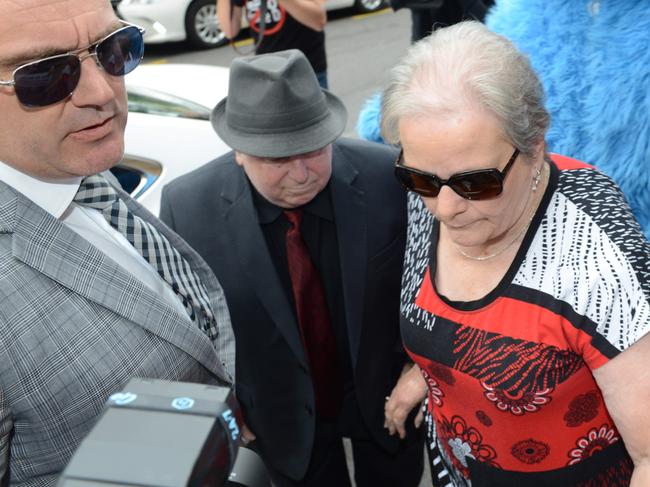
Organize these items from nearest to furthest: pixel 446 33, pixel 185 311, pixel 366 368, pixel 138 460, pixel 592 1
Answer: pixel 138 460
pixel 446 33
pixel 185 311
pixel 592 1
pixel 366 368

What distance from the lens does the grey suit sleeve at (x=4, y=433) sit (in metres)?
1.40

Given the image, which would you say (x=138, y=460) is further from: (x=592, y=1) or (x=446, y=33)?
(x=592, y=1)

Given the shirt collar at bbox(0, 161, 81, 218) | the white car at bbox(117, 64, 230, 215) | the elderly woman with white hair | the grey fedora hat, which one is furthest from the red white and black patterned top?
the white car at bbox(117, 64, 230, 215)

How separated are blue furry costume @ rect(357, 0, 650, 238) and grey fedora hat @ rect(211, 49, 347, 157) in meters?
0.69

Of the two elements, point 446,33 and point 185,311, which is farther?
point 185,311

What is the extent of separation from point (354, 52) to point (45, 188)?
771 cm

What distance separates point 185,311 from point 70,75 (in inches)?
27.4

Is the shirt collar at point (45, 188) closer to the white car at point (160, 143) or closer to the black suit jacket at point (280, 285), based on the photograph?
the black suit jacket at point (280, 285)

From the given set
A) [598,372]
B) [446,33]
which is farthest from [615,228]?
[446,33]

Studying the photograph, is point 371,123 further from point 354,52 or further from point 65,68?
point 354,52

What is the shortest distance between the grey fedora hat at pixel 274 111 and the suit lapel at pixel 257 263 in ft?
0.70

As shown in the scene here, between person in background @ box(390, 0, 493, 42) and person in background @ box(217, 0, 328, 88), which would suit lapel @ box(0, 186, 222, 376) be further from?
person in background @ box(217, 0, 328, 88)

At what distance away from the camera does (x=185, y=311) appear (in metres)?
1.95

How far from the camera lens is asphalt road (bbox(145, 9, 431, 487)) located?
7.80 meters
